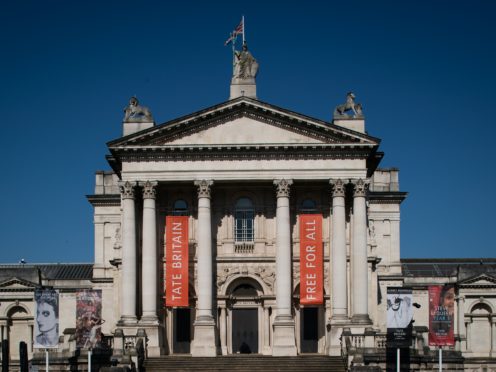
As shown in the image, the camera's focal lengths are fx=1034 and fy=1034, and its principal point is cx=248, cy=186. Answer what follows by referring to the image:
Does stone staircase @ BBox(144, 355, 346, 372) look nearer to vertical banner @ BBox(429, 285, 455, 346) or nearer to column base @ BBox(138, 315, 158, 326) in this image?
column base @ BBox(138, 315, 158, 326)

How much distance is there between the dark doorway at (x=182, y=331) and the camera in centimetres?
6219

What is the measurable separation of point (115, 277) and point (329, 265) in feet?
52.7

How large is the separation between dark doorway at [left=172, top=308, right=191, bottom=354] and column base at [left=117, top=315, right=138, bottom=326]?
3341 millimetres

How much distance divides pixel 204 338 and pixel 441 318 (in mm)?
→ 14965

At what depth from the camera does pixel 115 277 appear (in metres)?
70.1

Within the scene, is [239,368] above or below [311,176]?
below

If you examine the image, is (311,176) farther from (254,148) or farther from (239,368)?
(239,368)

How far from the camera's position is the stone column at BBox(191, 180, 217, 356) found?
194 feet

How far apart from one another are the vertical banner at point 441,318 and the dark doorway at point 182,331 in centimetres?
1721

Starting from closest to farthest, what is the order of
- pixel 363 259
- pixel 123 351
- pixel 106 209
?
pixel 123 351
pixel 363 259
pixel 106 209

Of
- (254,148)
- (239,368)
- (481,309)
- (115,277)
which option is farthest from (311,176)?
(481,309)

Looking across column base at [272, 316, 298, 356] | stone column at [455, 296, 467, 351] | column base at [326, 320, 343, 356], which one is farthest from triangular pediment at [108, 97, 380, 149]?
stone column at [455, 296, 467, 351]

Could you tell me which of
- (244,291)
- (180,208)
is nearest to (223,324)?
(244,291)

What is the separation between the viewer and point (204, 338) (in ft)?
195
